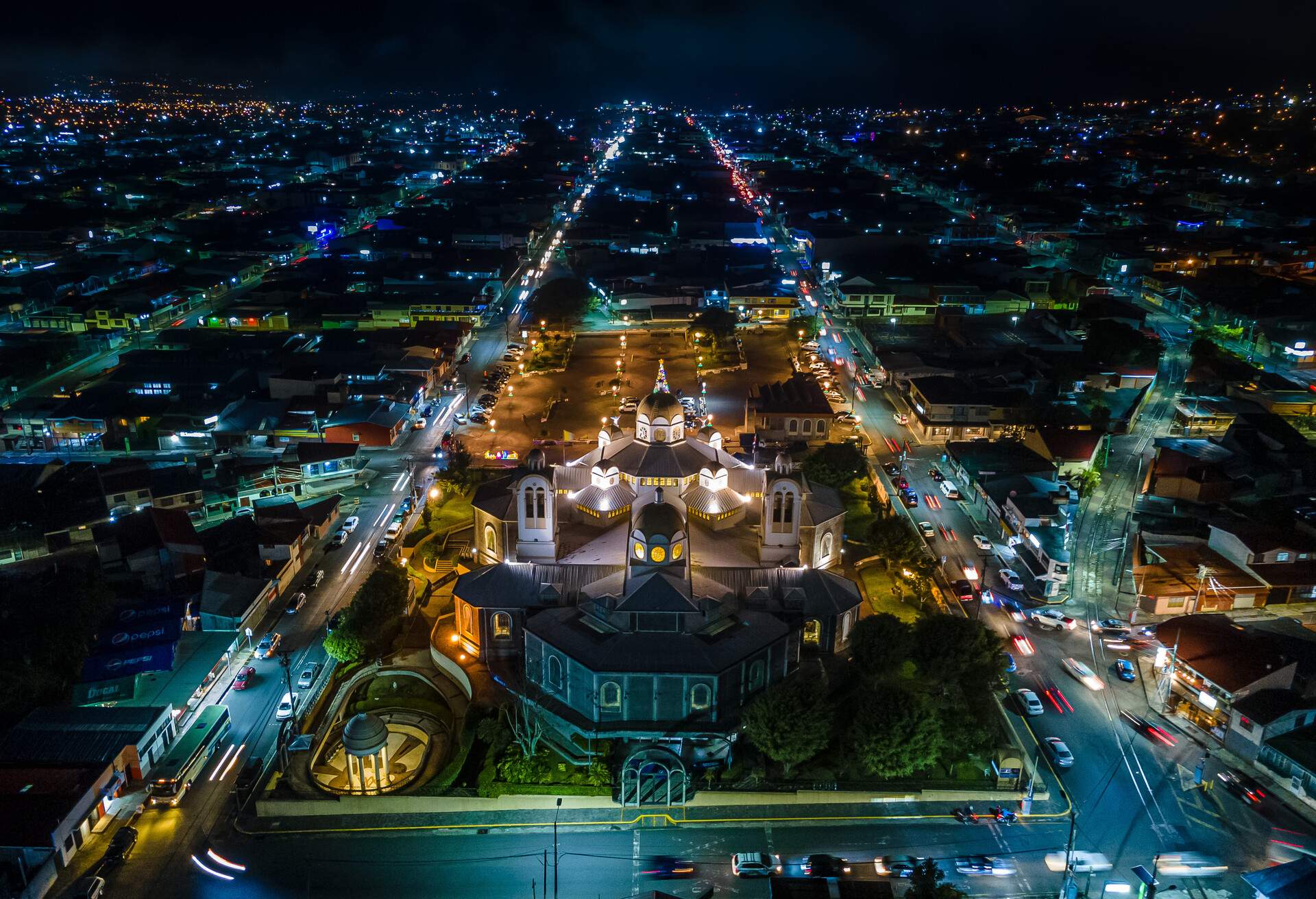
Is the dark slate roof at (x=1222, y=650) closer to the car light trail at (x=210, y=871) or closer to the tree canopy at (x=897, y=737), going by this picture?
the tree canopy at (x=897, y=737)

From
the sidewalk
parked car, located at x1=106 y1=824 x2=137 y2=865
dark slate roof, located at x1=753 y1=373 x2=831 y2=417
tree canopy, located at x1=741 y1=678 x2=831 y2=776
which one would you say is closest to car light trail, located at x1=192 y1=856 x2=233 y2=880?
the sidewalk

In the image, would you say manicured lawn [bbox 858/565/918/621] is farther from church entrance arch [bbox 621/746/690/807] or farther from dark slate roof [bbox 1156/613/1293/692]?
church entrance arch [bbox 621/746/690/807]

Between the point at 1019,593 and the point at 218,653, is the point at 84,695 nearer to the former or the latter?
the point at 218,653

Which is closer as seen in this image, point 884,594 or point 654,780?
point 654,780

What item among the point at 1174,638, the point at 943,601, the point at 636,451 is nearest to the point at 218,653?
the point at 636,451

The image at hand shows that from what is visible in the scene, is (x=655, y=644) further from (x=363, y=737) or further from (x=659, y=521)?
(x=363, y=737)

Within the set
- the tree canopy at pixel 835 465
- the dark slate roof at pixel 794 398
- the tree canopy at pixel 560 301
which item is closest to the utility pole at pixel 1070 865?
the tree canopy at pixel 835 465

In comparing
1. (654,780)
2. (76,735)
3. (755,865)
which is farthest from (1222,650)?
(76,735)
